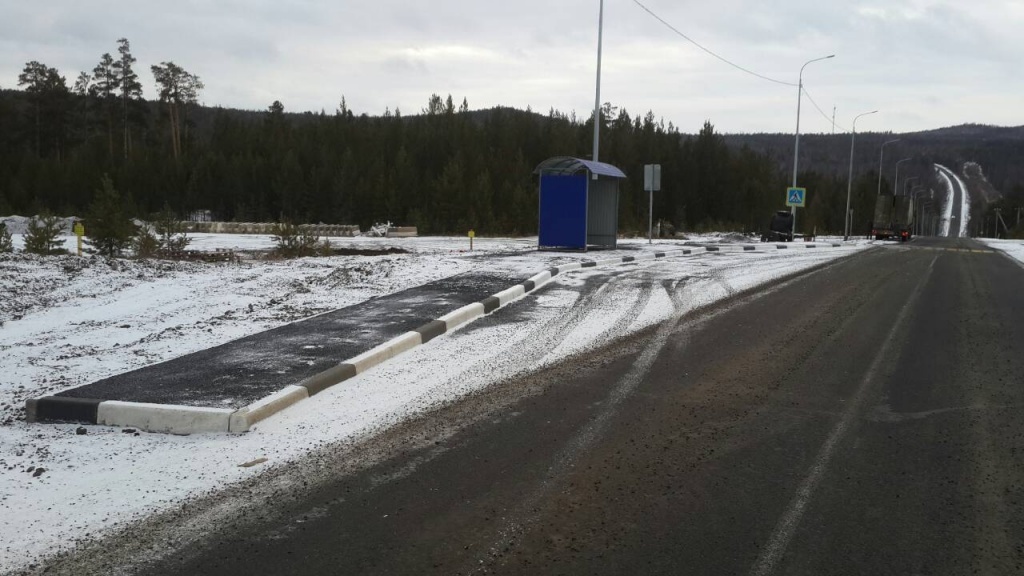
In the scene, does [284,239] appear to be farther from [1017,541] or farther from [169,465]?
[1017,541]

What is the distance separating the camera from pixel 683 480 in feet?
14.9

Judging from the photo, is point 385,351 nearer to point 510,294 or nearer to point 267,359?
point 267,359

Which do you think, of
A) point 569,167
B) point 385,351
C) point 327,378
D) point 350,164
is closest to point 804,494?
point 327,378

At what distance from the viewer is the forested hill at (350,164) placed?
7056 cm

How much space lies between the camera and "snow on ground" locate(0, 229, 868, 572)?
430 cm

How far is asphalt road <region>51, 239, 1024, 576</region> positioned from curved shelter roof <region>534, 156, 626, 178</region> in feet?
47.5

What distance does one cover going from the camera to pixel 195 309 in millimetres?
10469

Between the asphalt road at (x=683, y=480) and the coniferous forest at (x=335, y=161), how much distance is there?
50.3 meters

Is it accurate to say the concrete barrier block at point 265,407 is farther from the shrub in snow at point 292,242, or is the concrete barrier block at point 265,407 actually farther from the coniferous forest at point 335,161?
the coniferous forest at point 335,161

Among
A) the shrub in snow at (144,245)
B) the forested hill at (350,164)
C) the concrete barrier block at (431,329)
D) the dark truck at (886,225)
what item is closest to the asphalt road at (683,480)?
the concrete barrier block at (431,329)

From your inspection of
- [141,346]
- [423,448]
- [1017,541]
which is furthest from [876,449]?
[141,346]

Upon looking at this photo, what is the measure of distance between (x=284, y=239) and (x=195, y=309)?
29.5 ft

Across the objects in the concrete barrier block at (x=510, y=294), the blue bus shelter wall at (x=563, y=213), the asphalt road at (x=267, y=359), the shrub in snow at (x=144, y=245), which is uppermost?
the blue bus shelter wall at (x=563, y=213)

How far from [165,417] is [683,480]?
361 cm
